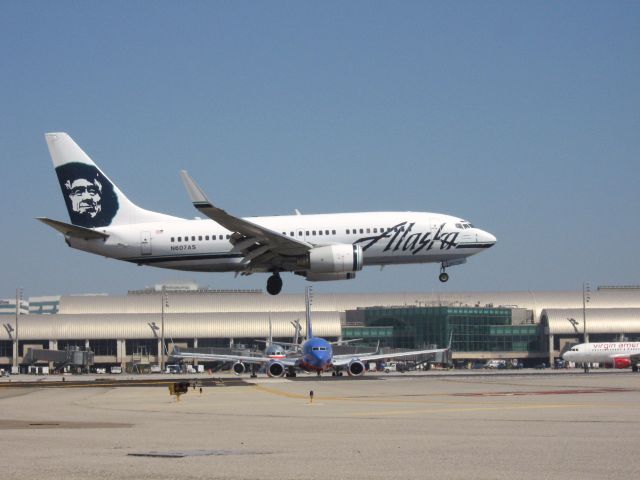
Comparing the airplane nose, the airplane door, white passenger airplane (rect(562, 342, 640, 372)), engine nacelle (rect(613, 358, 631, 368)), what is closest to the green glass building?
white passenger airplane (rect(562, 342, 640, 372))

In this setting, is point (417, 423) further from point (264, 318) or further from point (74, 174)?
point (264, 318)

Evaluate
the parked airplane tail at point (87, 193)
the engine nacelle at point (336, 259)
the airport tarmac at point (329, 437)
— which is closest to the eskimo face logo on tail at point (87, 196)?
the parked airplane tail at point (87, 193)

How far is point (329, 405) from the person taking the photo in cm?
4475

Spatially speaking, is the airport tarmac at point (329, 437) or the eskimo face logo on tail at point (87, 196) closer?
the airport tarmac at point (329, 437)

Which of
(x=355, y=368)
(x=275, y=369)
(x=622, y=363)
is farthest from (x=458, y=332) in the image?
(x=275, y=369)

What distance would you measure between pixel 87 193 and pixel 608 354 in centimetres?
8973

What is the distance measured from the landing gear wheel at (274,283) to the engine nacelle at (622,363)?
3168 inches

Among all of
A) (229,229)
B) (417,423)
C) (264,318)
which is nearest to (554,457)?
(417,423)

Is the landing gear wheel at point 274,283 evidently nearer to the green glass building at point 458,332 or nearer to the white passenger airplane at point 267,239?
the white passenger airplane at point 267,239

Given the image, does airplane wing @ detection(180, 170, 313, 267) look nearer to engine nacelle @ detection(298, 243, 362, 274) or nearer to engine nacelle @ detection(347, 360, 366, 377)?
engine nacelle @ detection(298, 243, 362, 274)

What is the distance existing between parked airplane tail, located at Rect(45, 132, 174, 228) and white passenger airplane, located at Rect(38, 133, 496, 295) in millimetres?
64

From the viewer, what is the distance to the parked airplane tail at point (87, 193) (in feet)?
225

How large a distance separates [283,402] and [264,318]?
141450mm

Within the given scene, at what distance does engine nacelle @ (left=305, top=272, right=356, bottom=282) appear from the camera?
6506cm
